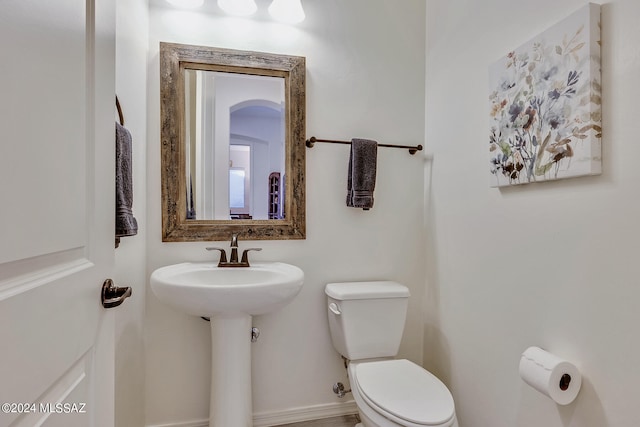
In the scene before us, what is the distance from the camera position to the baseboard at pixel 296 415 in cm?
167

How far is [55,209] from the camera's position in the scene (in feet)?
1.75

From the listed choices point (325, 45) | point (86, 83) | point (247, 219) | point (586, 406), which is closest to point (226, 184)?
point (247, 219)

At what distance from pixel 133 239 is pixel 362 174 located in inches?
44.0

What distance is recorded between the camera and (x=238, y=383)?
143 centimetres

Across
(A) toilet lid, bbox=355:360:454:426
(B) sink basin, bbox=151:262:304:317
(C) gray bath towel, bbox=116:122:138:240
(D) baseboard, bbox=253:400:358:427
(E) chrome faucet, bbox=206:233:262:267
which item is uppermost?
(C) gray bath towel, bbox=116:122:138:240

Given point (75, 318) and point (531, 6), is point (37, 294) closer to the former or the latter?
point (75, 318)

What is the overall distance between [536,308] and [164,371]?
1.67m

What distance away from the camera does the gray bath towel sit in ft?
3.40

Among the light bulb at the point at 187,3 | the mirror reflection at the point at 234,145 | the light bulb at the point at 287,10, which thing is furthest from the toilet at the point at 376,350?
the light bulb at the point at 187,3

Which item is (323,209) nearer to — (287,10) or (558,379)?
(287,10)

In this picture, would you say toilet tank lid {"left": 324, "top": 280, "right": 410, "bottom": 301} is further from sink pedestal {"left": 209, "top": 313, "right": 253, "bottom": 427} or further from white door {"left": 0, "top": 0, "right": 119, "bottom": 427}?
white door {"left": 0, "top": 0, "right": 119, "bottom": 427}

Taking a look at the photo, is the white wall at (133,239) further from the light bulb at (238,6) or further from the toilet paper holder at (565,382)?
the toilet paper holder at (565,382)

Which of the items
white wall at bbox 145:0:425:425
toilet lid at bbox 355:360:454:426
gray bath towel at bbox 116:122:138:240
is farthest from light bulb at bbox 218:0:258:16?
toilet lid at bbox 355:360:454:426

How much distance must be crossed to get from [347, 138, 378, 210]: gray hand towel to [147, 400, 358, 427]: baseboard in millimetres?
1120
